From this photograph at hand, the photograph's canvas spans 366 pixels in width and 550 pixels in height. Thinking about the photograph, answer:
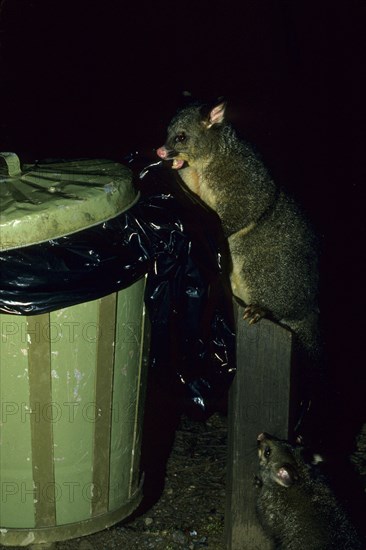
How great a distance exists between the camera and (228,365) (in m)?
3.46

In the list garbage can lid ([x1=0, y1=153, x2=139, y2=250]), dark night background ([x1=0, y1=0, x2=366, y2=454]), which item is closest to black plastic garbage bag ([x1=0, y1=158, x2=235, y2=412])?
garbage can lid ([x1=0, y1=153, x2=139, y2=250])

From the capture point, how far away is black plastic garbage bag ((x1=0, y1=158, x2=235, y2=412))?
9.32 ft

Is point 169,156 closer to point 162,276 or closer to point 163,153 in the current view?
point 163,153

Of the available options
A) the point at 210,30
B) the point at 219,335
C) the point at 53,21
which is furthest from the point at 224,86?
the point at 219,335

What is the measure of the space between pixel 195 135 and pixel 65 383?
179 cm

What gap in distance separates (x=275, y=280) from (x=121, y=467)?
51.2 inches

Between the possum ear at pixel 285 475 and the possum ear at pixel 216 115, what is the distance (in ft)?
6.27

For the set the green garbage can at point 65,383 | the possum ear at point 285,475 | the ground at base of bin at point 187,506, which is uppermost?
the green garbage can at point 65,383

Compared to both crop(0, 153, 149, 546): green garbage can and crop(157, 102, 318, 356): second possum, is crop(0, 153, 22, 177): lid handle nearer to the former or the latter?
crop(0, 153, 149, 546): green garbage can

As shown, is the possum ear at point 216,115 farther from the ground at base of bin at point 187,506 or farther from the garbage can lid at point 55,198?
the ground at base of bin at point 187,506

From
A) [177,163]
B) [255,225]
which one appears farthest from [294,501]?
[177,163]

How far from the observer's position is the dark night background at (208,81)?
8547mm

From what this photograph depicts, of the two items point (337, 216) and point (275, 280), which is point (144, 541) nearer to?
point (275, 280)

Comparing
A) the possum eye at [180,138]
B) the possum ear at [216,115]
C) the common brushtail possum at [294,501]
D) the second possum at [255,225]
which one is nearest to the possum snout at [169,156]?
the second possum at [255,225]
